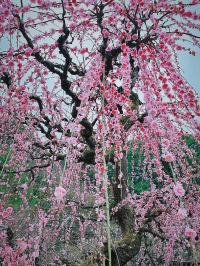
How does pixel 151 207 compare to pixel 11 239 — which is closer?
pixel 11 239

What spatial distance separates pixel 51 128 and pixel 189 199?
13.6 ft

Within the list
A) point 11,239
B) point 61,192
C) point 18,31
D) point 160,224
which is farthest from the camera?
point 160,224

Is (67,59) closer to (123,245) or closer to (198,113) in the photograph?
(198,113)

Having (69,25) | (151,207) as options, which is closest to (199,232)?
(151,207)

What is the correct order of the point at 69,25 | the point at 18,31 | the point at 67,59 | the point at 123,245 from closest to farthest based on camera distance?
the point at 18,31, the point at 69,25, the point at 67,59, the point at 123,245

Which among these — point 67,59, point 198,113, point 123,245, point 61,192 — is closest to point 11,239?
point 123,245

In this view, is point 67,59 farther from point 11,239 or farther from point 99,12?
point 11,239

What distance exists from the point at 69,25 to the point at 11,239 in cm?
345

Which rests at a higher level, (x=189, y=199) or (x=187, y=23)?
(x=187, y=23)

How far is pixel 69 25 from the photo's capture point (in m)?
2.24

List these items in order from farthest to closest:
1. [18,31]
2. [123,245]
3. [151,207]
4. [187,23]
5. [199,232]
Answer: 1. [151,207]
2. [199,232]
3. [123,245]
4. [18,31]
5. [187,23]

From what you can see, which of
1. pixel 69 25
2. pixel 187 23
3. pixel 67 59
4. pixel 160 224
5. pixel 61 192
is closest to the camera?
pixel 61 192

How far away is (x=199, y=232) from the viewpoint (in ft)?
12.2

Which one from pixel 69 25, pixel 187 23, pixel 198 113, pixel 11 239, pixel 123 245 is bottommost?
pixel 123 245
